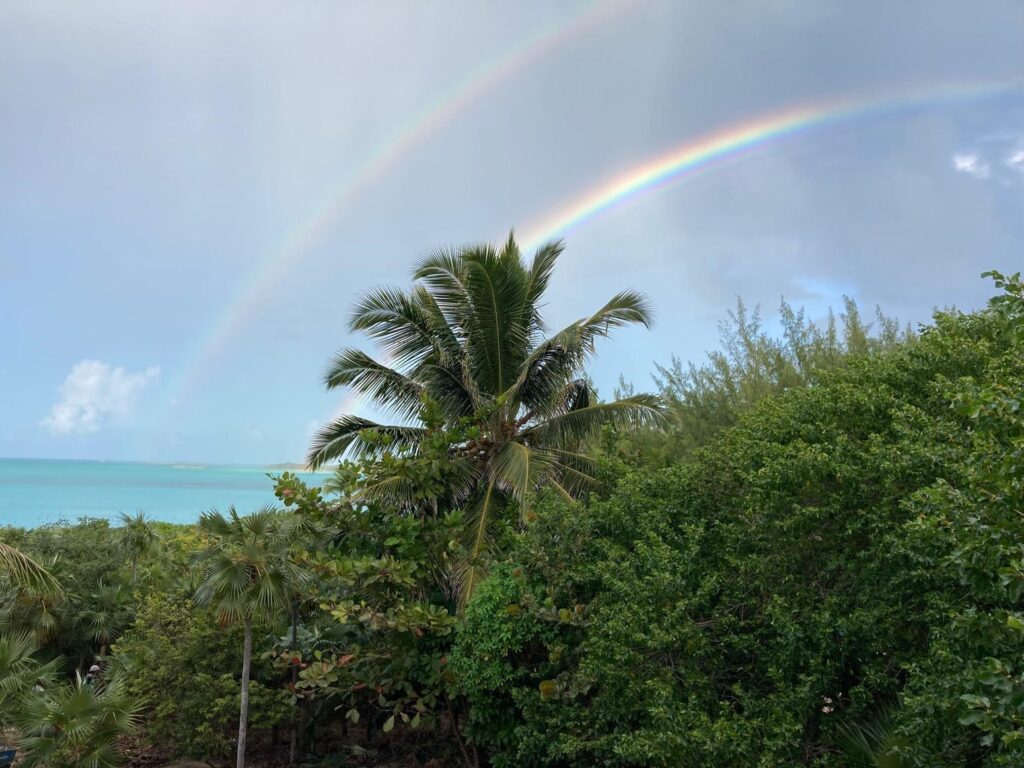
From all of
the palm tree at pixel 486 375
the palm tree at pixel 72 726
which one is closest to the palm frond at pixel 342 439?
the palm tree at pixel 486 375

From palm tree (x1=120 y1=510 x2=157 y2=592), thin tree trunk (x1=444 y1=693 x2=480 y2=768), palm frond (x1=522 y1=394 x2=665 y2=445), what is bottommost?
thin tree trunk (x1=444 y1=693 x2=480 y2=768)

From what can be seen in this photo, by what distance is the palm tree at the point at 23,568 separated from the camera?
33.4ft

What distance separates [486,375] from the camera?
13328 millimetres

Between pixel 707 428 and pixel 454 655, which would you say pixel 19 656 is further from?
pixel 707 428

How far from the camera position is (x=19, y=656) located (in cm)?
1163

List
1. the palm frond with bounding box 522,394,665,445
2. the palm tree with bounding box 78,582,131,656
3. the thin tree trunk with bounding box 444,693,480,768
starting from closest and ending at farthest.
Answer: the thin tree trunk with bounding box 444,693,480,768
the palm frond with bounding box 522,394,665,445
the palm tree with bounding box 78,582,131,656

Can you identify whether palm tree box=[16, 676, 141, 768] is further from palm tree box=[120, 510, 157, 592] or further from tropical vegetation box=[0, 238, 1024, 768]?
palm tree box=[120, 510, 157, 592]

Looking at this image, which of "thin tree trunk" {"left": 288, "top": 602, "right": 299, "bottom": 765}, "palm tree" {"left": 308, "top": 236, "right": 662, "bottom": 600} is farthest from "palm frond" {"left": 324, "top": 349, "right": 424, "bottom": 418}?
"thin tree trunk" {"left": 288, "top": 602, "right": 299, "bottom": 765}

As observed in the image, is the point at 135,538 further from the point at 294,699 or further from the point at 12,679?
the point at 294,699

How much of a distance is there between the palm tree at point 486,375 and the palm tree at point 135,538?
5698 millimetres

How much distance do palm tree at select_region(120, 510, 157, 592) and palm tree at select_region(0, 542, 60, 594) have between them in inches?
205

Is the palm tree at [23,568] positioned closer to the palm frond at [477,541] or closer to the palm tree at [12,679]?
the palm tree at [12,679]

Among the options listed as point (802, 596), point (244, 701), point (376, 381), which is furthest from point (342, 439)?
point (802, 596)

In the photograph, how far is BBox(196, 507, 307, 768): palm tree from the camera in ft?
31.2
